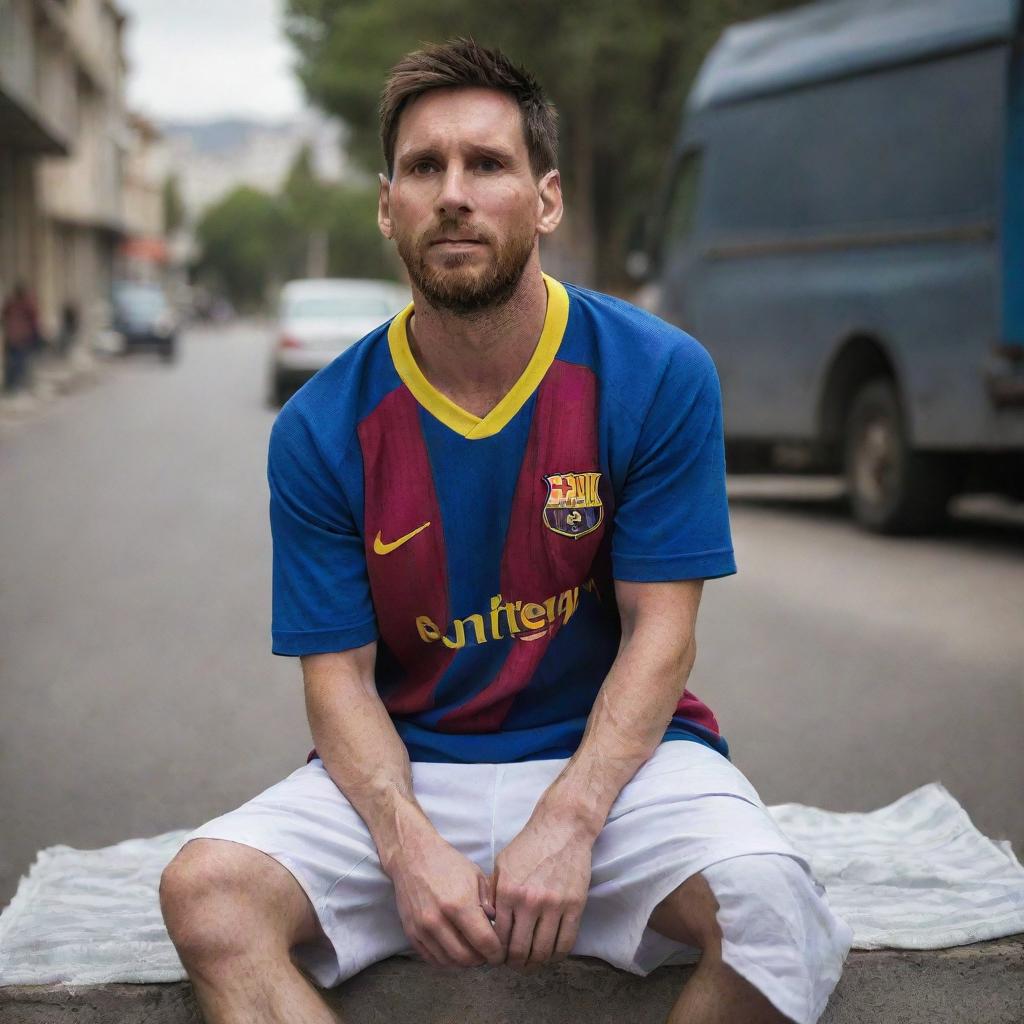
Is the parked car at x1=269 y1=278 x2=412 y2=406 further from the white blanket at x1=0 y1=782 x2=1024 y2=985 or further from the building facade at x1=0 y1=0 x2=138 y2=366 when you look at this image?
the white blanket at x1=0 y1=782 x2=1024 y2=985

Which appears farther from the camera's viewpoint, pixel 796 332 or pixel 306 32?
pixel 306 32

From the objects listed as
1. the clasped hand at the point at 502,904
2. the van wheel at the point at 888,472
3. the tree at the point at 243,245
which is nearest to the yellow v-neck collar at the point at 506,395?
the clasped hand at the point at 502,904

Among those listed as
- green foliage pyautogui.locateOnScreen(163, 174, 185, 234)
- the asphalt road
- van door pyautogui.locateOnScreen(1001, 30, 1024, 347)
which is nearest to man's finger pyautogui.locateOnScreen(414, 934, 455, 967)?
the asphalt road

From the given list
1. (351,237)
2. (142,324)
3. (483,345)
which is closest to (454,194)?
(483,345)

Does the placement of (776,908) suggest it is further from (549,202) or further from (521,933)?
(549,202)

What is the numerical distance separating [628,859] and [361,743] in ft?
1.74

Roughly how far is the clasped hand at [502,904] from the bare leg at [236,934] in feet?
0.67

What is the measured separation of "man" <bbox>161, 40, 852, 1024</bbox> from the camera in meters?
3.03

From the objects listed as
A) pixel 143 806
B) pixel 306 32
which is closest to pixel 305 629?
pixel 143 806

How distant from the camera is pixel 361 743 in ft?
10.3

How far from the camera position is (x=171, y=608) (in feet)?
27.7

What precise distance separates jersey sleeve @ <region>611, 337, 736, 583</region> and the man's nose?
1.55 ft

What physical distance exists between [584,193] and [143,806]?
28.5 meters

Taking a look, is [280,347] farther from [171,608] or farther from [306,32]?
[306,32]
